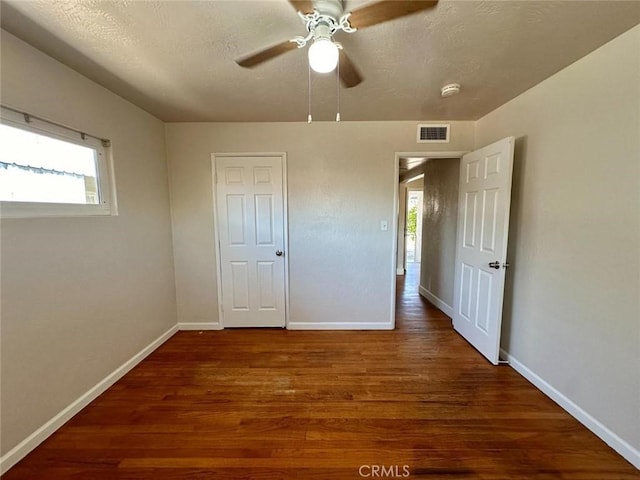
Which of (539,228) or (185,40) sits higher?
(185,40)

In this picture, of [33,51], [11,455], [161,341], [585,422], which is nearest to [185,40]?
[33,51]

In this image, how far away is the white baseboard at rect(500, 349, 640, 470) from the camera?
143 cm

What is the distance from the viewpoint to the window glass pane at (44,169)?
1.47 m

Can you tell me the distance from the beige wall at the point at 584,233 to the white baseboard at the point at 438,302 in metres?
1.17

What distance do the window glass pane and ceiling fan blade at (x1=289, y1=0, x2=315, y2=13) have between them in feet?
5.73

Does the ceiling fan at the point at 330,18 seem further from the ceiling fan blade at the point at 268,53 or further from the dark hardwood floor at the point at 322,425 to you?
the dark hardwood floor at the point at 322,425

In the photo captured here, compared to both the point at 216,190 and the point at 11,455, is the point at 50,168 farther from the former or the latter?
the point at 11,455

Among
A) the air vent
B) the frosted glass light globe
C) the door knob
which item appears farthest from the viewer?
the air vent

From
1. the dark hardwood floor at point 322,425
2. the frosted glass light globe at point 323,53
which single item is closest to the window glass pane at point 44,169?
the dark hardwood floor at point 322,425

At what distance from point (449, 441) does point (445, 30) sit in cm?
236

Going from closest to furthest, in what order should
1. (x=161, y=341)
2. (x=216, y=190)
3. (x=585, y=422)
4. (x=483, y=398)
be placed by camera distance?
(x=585, y=422) → (x=483, y=398) → (x=161, y=341) → (x=216, y=190)

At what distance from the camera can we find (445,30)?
1412 mm

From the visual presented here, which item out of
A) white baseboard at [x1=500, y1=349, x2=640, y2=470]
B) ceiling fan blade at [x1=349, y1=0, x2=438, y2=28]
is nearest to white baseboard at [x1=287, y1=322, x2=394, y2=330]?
white baseboard at [x1=500, y1=349, x2=640, y2=470]

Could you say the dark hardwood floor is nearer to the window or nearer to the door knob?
the door knob
